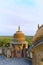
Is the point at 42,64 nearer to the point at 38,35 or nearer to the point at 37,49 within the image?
the point at 37,49

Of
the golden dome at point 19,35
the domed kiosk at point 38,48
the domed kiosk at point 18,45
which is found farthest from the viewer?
the golden dome at point 19,35

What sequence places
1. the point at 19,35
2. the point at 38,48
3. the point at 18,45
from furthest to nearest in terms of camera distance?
the point at 19,35 → the point at 18,45 → the point at 38,48

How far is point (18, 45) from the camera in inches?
591

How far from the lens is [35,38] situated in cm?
331

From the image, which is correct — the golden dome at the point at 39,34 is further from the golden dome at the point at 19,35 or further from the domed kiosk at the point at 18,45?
the golden dome at the point at 19,35

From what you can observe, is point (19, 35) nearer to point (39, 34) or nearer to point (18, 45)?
A: point (18, 45)

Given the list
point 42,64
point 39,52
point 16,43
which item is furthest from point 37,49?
point 16,43

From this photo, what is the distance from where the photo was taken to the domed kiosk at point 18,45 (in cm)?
1494

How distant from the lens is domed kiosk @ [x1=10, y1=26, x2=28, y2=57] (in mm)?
14941

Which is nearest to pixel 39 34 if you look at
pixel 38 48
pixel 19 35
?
pixel 38 48

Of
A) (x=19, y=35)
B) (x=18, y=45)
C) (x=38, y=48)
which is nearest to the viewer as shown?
(x=38, y=48)

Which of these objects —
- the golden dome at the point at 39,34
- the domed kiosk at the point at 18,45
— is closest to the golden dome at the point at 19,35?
the domed kiosk at the point at 18,45

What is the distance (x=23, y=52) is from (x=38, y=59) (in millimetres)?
11868

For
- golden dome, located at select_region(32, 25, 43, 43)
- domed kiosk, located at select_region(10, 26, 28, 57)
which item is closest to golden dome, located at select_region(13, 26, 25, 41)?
domed kiosk, located at select_region(10, 26, 28, 57)
